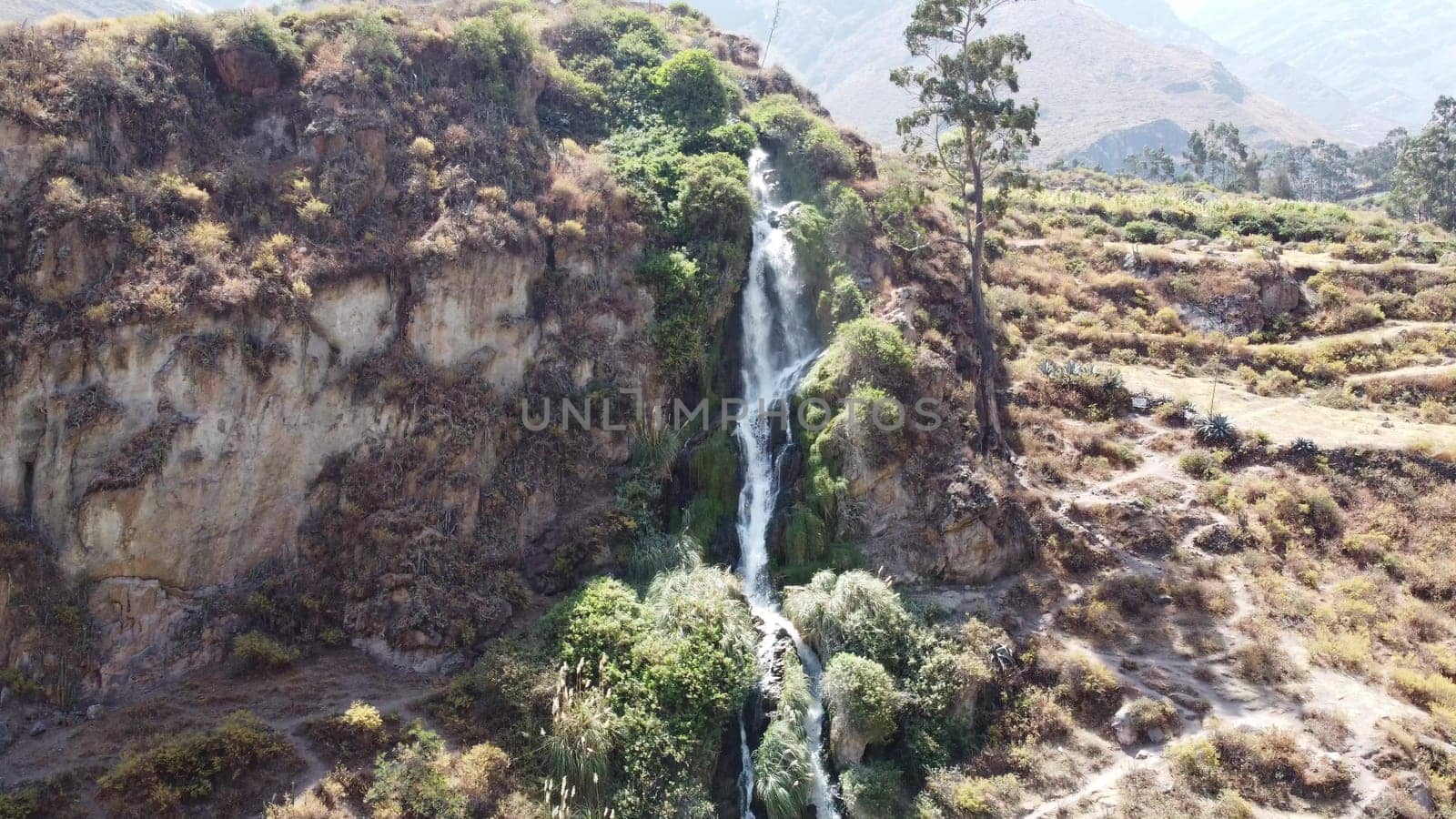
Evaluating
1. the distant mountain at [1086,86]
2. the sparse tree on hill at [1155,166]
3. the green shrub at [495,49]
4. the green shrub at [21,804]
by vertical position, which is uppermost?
the distant mountain at [1086,86]

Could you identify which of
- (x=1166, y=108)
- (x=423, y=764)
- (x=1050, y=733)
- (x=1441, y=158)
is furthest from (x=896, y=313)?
(x=1166, y=108)

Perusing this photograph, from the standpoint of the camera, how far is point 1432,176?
51.1 metres

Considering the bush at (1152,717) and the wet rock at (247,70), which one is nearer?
the bush at (1152,717)

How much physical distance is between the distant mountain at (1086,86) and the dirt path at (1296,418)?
105 meters

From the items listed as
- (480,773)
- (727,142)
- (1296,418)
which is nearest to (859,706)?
(480,773)

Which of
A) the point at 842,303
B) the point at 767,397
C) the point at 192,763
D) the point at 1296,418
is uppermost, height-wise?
the point at 842,303

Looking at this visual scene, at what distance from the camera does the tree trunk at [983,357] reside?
991 inches

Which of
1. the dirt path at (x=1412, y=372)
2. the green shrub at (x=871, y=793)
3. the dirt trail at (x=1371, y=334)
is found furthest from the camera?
the dirt trail at (x=1371, y=334)

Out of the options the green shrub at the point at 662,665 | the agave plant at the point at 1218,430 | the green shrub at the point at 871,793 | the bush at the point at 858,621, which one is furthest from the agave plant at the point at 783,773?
the agave plant at the point at 1218,430

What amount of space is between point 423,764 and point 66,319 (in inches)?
530

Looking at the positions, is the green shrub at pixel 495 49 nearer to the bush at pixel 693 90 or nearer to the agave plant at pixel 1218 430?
the bush at pixel 693 90

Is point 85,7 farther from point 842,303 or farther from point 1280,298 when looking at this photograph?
point 1280,298

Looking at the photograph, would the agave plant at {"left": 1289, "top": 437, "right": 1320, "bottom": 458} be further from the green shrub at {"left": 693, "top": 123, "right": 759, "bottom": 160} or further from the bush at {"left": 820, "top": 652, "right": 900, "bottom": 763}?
the green shrub at {"left": 693, "top": 123, "right": 759, "bottom": 160}

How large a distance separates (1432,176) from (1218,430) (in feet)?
136
